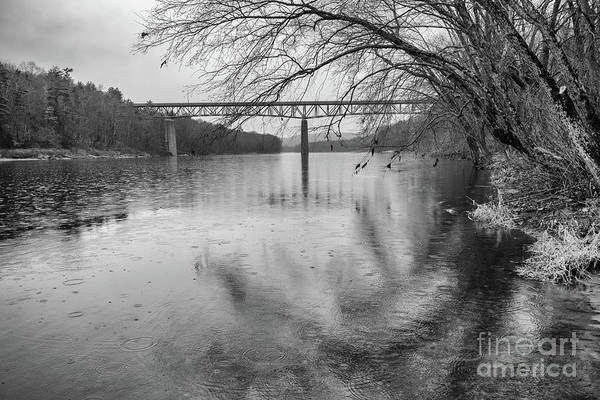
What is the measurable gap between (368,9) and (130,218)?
9.42 metres

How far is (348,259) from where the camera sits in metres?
9.21

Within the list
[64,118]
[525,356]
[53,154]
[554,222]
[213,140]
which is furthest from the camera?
[64,118]

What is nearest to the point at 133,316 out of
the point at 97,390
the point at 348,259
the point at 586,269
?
the point at 97,390

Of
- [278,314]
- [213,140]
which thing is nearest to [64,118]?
[213,140]

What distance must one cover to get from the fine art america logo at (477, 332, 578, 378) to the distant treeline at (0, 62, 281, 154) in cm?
6209

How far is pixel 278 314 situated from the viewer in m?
6.21

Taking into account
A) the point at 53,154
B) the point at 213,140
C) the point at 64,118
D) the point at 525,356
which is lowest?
the point at 525,356

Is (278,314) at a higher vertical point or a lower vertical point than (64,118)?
lower

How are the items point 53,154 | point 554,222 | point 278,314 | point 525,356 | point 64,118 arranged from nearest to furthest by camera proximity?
point 525,356 → point 278,314 → point 554,222 → point 53,154 → point 64,118

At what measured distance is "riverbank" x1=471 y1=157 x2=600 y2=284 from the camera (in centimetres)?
764

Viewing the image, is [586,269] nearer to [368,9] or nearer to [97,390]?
[97,390]

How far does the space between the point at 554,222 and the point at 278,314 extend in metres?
7.77

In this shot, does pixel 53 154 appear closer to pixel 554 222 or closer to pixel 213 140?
pixel 213 140

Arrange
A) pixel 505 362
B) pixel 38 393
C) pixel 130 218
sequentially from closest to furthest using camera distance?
pixel 38 393 → pixel 505 362 → pixel 130 218
